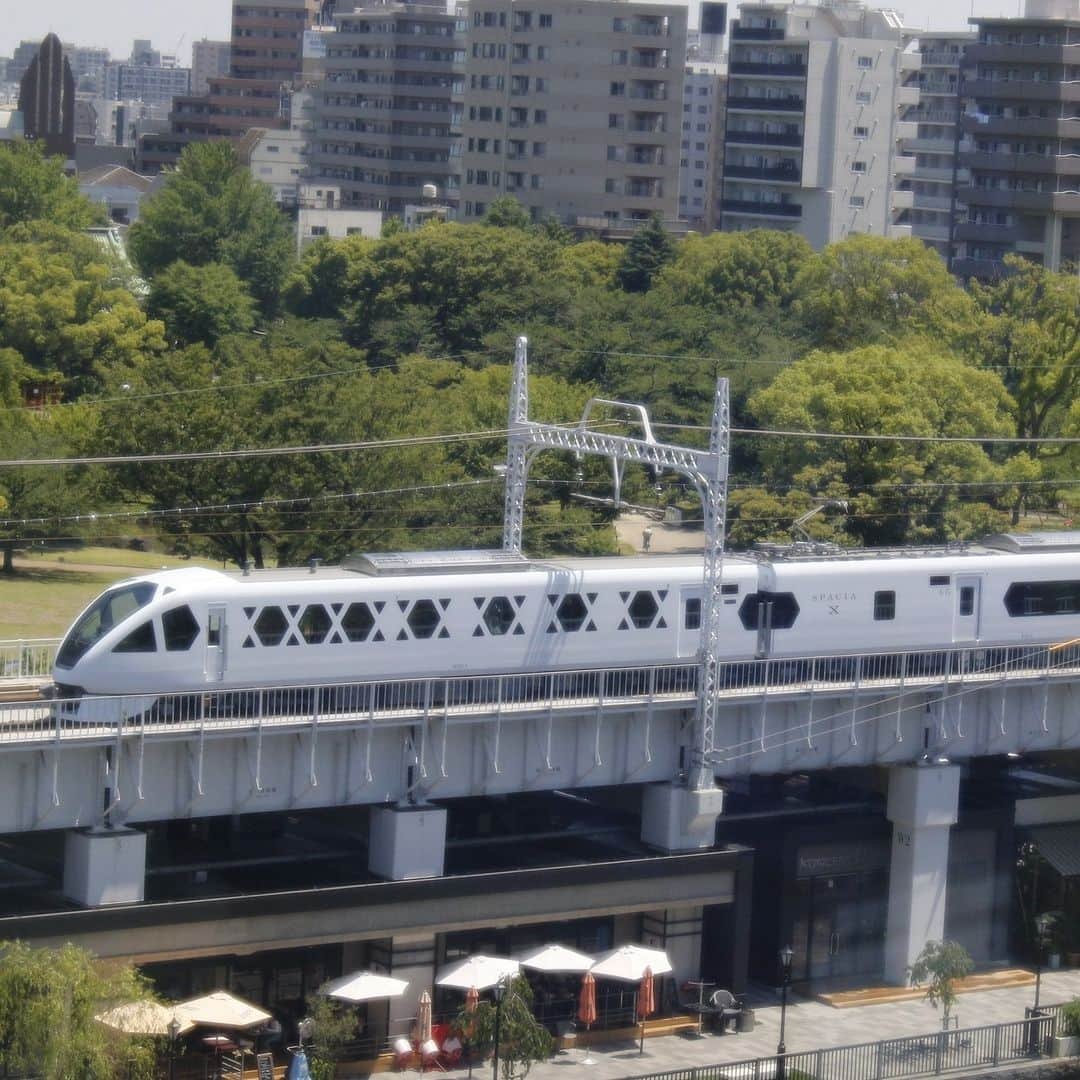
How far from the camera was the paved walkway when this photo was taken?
3303 cm

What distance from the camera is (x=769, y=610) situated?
38719 mm

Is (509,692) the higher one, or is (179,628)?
(179,628)

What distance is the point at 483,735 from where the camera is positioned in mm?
34969

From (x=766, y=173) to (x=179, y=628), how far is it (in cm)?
10196

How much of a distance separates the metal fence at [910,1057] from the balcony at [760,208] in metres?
97.8

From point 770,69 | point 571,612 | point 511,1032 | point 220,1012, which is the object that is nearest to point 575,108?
point 770,69

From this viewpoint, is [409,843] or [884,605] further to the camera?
[884,605]

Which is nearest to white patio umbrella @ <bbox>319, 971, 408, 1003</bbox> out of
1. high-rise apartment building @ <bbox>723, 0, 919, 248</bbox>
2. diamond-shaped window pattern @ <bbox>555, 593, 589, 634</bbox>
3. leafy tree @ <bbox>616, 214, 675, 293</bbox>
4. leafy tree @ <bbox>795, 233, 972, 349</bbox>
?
diamond-shaped window pattern @ <bbox>555, 593, 589, 634</bbox>

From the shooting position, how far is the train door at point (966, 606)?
40719mm

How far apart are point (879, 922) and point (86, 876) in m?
16.0

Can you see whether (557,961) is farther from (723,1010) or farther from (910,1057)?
(910,1057)

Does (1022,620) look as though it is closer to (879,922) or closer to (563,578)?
(879,922)

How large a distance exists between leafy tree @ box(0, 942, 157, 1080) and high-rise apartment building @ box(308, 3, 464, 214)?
129 m

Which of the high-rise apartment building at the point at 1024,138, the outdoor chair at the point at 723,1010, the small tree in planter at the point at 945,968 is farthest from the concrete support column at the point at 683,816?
the high-rise apartment building at the point at 1024,138
